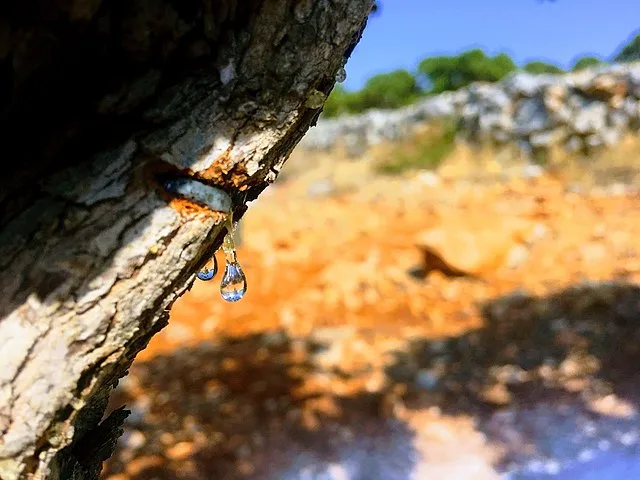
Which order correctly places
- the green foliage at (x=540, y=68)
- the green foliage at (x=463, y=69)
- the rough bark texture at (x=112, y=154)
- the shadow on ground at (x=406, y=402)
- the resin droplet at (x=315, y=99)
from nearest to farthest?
1. the rough bark texture at (x=112, y=154)
2. the resin droplet at (x=315, y=99)
3. the shadow on ground at (x=406, y=402)
4. the green foliage at (x=540, y=68)
5. the green foliage at (x=463, y=69)

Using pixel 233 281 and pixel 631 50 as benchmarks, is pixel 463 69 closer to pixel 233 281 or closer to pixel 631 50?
pixel 631 50

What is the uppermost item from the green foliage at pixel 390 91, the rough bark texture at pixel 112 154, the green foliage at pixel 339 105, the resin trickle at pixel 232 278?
the green foliage at pixel 390 91

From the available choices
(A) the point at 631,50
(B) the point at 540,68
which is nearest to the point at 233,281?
(A) the point at 631,50

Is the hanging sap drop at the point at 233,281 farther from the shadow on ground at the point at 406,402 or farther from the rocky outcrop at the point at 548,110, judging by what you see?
the rocky outcrop at the point at 548,110

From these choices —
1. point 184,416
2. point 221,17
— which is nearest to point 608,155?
point 184,416

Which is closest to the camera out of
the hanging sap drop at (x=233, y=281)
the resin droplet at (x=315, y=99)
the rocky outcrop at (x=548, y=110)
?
the resin droplet at (x=315, y=99)

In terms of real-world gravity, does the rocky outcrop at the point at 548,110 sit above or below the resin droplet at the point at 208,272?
above

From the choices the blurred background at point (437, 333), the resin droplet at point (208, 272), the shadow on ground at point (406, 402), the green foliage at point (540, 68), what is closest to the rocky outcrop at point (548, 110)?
the blurred background at point (437, 333)

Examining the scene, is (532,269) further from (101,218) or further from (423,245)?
(101,218)

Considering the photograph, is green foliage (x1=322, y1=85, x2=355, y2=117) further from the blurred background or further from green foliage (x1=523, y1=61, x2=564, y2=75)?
the blurred background
